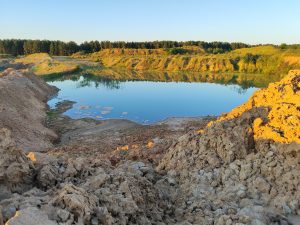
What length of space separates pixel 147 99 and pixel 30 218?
44028 mm

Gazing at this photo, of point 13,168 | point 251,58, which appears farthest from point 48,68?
point 13,168

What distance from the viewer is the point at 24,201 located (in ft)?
27.3

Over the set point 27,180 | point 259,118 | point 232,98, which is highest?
point 259,118

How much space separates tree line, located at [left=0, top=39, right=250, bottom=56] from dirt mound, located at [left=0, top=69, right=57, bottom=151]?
88.9 m

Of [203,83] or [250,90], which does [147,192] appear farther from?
[203,83]

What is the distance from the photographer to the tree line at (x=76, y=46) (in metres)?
132

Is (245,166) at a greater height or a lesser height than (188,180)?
greater

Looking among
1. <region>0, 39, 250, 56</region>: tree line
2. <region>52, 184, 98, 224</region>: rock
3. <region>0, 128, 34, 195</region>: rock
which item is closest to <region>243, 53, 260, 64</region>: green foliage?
<region>0, 39, 250, 56</region>: tree line

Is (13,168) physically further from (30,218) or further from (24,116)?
(24,116)

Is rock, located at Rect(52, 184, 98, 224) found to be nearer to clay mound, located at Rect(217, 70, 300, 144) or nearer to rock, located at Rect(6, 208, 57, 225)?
rock, located at Rect(6, 208, 57, 225)

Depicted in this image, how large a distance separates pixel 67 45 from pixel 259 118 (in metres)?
137

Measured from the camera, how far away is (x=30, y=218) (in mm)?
7312

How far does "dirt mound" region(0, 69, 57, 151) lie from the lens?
967 inches

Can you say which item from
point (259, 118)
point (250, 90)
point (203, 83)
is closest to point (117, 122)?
point (259, 118)
